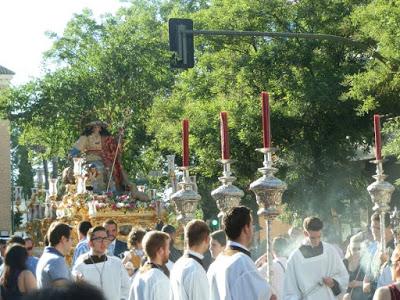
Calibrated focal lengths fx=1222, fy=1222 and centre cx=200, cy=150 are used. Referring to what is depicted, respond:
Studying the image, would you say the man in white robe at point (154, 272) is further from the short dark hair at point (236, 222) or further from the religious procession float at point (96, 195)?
the religious procession float at point (96, 195)

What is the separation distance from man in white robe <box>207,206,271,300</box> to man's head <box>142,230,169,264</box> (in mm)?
1090

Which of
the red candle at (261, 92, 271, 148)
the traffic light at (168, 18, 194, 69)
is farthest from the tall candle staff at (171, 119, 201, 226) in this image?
the traffic light at (168, 18, 194, 69)

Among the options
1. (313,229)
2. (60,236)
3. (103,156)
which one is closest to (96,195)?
(103,156)

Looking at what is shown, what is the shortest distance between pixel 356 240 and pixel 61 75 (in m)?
31.8

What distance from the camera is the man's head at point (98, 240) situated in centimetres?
1023

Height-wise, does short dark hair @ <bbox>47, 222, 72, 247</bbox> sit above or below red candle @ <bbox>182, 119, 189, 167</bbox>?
below

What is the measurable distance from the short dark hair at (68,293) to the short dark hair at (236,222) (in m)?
4.87

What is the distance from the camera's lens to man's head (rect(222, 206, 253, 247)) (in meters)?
8.16

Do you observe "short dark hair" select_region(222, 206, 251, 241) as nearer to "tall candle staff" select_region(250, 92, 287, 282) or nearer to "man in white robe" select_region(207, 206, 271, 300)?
"man in white robe" select_region(207, 206, 271, 300)

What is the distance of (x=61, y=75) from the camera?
44562 millimetres

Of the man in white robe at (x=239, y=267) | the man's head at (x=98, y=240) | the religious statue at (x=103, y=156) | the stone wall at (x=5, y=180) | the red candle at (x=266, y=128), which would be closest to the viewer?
the man in white robe at (x=239, y=267)

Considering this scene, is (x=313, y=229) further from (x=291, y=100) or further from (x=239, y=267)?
(x=291, y=100)

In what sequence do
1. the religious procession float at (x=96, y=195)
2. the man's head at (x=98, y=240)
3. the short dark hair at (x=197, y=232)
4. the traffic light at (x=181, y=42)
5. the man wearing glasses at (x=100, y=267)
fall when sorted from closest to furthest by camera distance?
the short dark hair at (x=197, y=232) → the man's head at (x=98, y=240) → the man wearing glasses at (x=100, y=267) → the traffic light at (x=181, y=42) → the religious procession float at (x=96, y=195)

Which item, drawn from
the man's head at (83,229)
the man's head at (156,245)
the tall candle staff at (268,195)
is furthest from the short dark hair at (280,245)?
the tall candle staff at (268,195)
